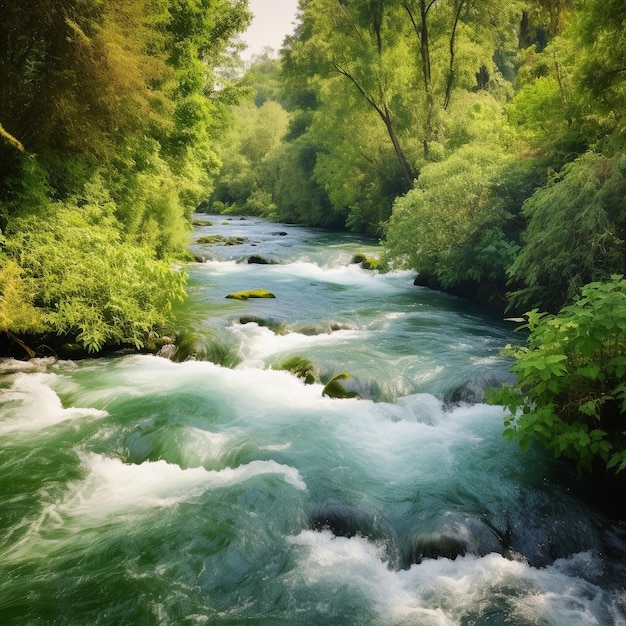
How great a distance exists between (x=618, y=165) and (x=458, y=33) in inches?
725

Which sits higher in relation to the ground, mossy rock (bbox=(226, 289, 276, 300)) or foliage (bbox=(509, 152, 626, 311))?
foliage (bbox=(509, 152, 626, 311))

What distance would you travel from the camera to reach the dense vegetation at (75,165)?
9.27m

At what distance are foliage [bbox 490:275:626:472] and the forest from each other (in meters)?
0.02

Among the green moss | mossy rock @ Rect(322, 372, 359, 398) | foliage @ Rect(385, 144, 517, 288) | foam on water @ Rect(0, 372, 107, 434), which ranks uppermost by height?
foliage @ Rect(385, 144, 517, 288)

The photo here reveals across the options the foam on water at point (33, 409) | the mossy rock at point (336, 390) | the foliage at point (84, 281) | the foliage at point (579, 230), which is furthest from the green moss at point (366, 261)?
the foam on water at point (33, 409)

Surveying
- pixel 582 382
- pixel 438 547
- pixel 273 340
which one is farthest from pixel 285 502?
pixel 273 340

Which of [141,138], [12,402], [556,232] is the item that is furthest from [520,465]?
[141,138]

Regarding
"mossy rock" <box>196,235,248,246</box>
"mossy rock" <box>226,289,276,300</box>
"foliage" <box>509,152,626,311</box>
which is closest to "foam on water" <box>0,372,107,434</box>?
"mossy rock" <box>226,289,276,300</box>

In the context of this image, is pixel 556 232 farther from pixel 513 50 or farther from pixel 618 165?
pixel 513 50

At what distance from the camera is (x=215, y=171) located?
20094mm

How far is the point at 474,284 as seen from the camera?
15.5m

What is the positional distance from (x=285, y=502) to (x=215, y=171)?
665 inches

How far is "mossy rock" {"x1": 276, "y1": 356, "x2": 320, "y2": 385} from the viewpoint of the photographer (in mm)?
9008

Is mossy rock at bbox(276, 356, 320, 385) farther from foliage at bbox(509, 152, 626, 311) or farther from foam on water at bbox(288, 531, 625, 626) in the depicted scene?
foliage at bbox(509, 152, 626, 311)
